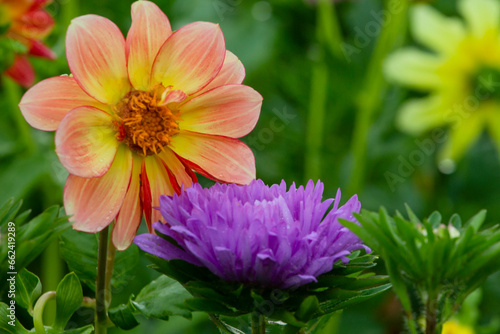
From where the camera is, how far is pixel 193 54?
0.68ft

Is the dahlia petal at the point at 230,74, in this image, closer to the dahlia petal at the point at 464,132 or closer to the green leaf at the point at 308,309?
the green leaf at the point at 308,309

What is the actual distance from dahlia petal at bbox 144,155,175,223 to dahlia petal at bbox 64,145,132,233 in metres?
0.01

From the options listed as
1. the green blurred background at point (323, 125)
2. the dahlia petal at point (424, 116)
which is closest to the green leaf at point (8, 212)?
the green blurred background at point (323, 125)

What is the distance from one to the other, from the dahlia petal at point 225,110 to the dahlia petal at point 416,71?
0.38 m

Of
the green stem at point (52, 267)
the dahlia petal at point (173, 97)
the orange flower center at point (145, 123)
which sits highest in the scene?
the dahlia petal at point (173, 97)

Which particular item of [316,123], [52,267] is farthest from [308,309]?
[316,123]

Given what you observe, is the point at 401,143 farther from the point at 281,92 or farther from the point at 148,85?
the point at 148,85

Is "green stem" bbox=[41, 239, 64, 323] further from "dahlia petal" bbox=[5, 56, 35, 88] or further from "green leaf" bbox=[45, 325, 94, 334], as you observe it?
"green leaf" bbox=[45, 325, 94, 334]

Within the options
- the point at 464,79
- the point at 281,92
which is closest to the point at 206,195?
the point at 464,79

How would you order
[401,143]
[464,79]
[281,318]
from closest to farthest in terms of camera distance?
1. [281,318]
2. [464,79]
3. [401,143]

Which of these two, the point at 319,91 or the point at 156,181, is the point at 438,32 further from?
the point at 156,181

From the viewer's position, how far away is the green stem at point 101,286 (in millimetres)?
193

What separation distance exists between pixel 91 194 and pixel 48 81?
0.03m

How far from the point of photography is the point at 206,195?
0.62 feet
